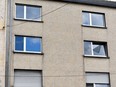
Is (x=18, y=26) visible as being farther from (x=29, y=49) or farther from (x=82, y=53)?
(x=82, y=53)

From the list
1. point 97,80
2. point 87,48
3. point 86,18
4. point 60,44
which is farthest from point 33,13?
point 97,80

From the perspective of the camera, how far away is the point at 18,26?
18.8m

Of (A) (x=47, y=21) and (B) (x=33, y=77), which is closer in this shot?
(B) (x=33, y=77)

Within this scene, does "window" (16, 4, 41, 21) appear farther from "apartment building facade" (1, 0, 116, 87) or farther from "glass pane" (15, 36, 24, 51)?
"glass pane" (15, 36, 24, 51)

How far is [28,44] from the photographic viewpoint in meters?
18.9

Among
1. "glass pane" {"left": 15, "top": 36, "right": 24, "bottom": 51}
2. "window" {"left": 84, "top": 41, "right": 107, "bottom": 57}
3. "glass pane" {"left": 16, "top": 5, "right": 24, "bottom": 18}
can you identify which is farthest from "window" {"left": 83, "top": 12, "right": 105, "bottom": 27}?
"glass pane" {"left": 15, "top": 36, "right": 24, "bottom": 51}

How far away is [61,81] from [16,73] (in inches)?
103

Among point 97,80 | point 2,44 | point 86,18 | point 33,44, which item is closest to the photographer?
point 2,44

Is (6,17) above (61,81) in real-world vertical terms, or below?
above

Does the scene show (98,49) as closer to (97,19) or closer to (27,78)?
(97,19)

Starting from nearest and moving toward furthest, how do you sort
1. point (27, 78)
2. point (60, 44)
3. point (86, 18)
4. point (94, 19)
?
point (27, 78) < point (60, 44) < point (86, 18) < point (94, 19)

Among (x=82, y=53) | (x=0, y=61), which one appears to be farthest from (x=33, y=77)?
(x=82, y=53)

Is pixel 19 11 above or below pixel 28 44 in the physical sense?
above

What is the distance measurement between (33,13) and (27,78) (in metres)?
4.11
